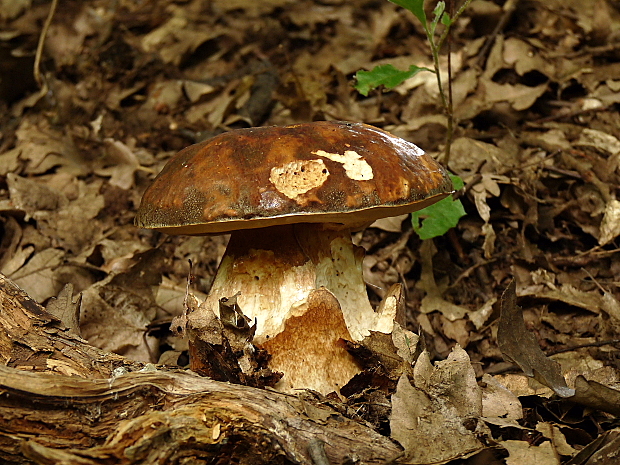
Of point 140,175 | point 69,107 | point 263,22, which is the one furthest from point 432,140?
point 69,107

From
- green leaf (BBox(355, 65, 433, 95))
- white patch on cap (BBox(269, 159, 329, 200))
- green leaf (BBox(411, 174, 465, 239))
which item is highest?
white patch on cap (BBox(269, 159, 329, 200))

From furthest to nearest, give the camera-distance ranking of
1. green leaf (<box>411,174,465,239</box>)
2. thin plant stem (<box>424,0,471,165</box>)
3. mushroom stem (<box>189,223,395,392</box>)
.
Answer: green leaf (<box>411,174,465,239</box>)
thin plant stem (<box>424,0,471,165</box>)
mushroom stem (<box>189,223,395,392</box>)

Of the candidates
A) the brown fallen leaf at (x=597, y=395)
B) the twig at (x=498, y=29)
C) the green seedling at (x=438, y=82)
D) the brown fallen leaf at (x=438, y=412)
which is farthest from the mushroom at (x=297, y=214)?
the twig at (x=498, y=29)

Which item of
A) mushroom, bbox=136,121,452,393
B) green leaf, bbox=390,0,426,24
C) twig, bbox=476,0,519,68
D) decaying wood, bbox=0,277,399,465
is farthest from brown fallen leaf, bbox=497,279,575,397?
twig, bbox=476,0,519,68

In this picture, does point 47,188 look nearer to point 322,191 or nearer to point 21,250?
point 21,250

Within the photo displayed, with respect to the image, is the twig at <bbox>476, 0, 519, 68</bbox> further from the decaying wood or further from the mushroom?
the decaying wood

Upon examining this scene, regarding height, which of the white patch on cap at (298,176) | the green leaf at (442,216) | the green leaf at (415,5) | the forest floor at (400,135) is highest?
the green leaf at (415,5)

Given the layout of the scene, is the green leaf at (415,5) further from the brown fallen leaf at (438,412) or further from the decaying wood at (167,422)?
the decaying wood at (167,422)
